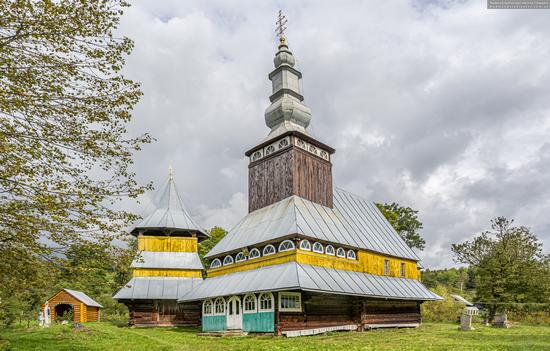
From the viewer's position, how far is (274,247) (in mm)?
21734

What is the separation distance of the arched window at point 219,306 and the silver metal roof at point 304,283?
564mm

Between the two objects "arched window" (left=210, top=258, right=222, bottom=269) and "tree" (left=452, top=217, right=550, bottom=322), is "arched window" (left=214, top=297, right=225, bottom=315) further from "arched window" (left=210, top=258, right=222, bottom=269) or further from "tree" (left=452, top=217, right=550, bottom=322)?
"tree" (left=452, top=217, right=550, bottom=322)

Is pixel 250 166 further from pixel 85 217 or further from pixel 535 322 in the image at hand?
pixel 535 322

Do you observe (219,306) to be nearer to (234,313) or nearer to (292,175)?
(234,313)

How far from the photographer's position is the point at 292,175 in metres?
25.0

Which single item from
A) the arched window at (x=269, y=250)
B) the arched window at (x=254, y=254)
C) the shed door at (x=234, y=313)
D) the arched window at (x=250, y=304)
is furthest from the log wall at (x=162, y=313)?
the arched window at (x=269, y=250)

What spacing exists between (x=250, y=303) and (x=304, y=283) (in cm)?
402

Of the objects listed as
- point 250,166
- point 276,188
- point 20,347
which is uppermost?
point 250,166

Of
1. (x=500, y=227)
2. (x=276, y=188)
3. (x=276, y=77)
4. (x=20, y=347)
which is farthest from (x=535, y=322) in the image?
(x=20, y=347)

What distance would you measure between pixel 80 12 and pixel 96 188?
11.4ft

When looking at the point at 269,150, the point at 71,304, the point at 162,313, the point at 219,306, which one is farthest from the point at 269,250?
the point at 71,304

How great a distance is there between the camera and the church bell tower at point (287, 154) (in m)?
25.5

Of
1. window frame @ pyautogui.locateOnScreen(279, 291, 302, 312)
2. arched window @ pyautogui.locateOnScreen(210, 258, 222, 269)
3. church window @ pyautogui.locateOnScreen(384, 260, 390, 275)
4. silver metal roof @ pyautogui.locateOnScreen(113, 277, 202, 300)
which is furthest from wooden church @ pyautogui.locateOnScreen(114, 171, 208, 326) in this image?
church window @ pyautogui.locateOnScreen(384, 260, 390, 275)

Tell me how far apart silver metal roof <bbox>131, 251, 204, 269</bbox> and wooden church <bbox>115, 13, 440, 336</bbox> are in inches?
2.8
